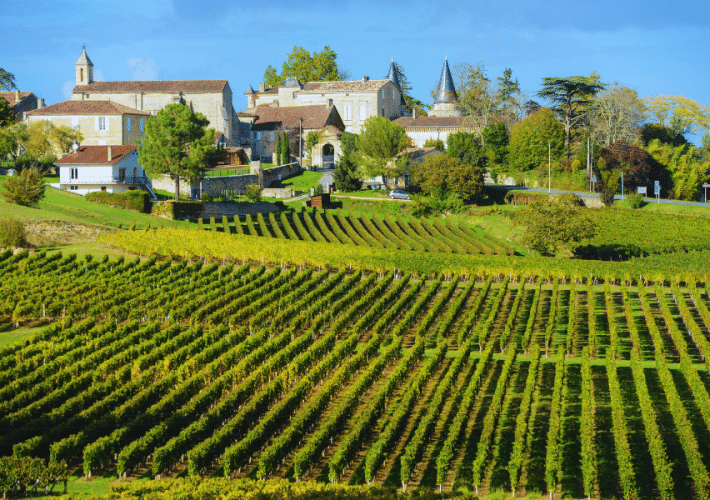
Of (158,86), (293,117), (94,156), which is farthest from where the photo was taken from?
(293,117)

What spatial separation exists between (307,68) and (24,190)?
178 ft

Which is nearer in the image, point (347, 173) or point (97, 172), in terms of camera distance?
point (97, 172)

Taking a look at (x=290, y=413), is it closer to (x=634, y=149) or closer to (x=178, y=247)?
(x=178, y=247)

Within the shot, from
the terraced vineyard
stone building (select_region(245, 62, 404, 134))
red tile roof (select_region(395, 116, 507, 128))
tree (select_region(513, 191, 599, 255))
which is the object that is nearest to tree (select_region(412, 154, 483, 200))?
the terraced vineyard

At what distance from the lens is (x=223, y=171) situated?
6625cm

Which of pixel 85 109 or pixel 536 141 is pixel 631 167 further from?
pixel 85 109

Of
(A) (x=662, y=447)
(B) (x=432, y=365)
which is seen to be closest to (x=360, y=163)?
(B) (x=432, y=365)

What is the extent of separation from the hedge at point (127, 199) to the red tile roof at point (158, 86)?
2447 cm

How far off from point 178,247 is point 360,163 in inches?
1106

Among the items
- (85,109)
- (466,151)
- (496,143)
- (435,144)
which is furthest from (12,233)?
(496,143)

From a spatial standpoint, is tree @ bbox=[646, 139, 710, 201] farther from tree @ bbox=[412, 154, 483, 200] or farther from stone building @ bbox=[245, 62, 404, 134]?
stone building @ bbox=[245, 62, 404, 134]

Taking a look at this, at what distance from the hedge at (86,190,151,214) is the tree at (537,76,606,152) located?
127 ft

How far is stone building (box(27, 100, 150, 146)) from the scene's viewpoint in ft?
227

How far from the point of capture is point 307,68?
95.4 m
